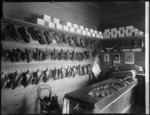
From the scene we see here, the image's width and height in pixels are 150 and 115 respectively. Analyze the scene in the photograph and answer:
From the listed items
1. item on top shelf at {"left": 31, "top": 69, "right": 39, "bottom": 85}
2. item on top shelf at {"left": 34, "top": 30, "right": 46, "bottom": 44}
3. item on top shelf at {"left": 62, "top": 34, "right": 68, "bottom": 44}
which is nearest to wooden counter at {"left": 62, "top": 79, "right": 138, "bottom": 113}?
item on top shelf at {"left": 31, "top": 69, "right": 39, "bottom": 85}

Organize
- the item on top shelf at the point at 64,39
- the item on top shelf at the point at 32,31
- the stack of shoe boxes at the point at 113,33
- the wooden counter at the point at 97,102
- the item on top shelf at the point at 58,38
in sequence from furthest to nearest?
1. the stack of shoe boxes at the point at 113,33
2. the item on top shelf at the point at 64,39
3. the item on top shelf at the point at 58,38
4. the item on top shelf at the point at 32,31
5. the wooden counter at the point at 97,102

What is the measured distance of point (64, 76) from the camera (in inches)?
142

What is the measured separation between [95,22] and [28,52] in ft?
10.8

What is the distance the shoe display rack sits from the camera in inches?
95.0

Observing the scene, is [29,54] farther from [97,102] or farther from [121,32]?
[121,32]

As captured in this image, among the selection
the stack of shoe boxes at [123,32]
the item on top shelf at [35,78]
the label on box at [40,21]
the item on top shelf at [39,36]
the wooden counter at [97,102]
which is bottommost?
the wooden counter at [97,102]

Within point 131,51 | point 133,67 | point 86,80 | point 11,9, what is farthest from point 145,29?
point 11,9

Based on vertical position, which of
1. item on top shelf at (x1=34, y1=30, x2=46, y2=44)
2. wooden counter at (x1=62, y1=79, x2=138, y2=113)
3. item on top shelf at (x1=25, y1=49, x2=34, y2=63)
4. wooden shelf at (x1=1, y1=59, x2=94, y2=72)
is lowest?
wooden counter at (x1=62, y1=79, x2=138, y2=113)

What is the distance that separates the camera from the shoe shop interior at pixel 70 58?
241 cm

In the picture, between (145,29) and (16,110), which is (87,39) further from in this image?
(16,110)

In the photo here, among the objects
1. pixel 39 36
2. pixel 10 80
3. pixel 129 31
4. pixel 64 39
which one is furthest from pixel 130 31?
pixel 10 80

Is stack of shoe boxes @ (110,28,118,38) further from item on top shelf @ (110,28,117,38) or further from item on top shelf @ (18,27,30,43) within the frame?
item on top shelf @ (18,27,30,43)

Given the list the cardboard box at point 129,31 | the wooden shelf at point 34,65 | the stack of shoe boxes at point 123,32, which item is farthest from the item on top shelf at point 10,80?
the cardboard box at point 129,31

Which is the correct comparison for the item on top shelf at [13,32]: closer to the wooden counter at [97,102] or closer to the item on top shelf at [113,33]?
the wooden counter at [97,102]
